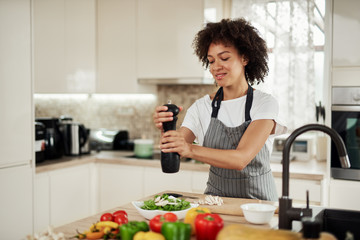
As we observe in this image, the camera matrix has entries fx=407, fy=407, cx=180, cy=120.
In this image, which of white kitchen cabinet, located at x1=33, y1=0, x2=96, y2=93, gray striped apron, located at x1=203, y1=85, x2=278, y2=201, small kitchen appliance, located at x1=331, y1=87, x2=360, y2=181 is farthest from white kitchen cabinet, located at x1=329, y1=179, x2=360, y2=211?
white kitchen cabinet, located at x1=33, y1=0, x2=96, y2=93

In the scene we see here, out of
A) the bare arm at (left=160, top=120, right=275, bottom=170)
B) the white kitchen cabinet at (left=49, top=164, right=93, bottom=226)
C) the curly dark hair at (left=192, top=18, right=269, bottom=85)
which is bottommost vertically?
the white kitchen cabinet at (left=49, top=164, right=93, bottom=226)

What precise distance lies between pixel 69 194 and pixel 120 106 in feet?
3.79

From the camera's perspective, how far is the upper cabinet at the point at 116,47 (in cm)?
372

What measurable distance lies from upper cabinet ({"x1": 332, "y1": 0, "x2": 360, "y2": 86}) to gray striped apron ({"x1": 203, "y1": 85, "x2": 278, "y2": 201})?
112cm

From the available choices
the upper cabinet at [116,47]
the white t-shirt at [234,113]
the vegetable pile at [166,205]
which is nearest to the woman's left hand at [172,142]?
the vegetable pile at [166,205]

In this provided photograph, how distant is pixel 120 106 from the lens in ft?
13.6

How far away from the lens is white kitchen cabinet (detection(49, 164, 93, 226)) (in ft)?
10.4

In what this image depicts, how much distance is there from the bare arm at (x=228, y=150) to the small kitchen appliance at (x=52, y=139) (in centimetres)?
199

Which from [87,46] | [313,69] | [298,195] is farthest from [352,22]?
[87,46]

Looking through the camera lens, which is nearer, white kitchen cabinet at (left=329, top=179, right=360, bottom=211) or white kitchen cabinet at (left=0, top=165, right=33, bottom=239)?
white kitchen cabinet at (left=0, top=165, right=33, bottom=239)

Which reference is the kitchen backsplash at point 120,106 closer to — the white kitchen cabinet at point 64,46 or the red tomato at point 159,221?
the white kitchen cabinet at point 64,46

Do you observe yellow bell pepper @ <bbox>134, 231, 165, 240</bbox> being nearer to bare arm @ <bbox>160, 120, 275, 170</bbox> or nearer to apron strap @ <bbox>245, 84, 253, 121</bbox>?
bare arm @ <bbox>160, 120, 275, 170</bbox>

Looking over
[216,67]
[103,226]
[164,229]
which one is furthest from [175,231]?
[216,67]

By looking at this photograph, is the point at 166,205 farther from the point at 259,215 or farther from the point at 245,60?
the point at 245,60
